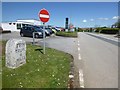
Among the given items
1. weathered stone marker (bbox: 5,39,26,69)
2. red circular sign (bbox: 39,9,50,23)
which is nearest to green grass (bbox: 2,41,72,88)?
weathered stone marker (bbox: 5,39,26,69)

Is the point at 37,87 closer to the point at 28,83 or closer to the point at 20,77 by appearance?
the point at 28,83

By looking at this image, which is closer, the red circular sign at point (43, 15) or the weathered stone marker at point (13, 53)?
the weathered stone marker at point (13, 53)

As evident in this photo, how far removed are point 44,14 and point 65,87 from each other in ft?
19.8

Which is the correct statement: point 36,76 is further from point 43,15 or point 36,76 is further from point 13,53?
point 43,15

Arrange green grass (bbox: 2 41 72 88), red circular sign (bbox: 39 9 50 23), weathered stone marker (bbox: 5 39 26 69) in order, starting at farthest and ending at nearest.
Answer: red circular sign (bbox: 39 9 50 23), weathered stone marker (bbox: 5 39 26 69), green grass (bbox: 2 41 72 88)

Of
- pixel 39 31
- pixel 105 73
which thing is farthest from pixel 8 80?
pixel 39 31

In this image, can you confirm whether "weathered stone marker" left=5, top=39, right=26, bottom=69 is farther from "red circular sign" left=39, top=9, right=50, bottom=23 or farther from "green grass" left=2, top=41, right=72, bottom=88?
"red circular sign" left=39, top=9, right=50, bottom=23

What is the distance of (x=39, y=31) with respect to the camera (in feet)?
92.9

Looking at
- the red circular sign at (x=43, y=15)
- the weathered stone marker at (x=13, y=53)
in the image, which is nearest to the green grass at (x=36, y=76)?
the weathered stone marker at (x=13, y=53)

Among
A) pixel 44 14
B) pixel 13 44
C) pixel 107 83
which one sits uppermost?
pixel 44 14

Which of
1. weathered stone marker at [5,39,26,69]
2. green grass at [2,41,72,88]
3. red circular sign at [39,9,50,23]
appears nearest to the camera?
green grass at [2,41,72,88]

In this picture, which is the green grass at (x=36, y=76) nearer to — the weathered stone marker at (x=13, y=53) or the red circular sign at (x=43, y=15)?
the weathered stone marker at (x=13, y=53)

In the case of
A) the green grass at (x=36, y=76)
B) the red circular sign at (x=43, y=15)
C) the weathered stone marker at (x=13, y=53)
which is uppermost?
the red circular sign at (x=43, y=15)

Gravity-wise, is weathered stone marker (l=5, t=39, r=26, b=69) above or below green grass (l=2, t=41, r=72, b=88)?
→ above
